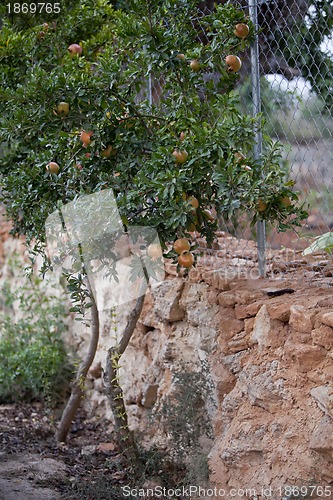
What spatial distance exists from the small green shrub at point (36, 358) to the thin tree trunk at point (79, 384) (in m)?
0.41

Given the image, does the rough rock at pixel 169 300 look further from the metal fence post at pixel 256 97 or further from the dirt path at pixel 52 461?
the dirt path at pixel 52 461

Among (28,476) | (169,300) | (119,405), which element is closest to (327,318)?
(169,300)

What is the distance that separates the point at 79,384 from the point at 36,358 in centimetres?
127

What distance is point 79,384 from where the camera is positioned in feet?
13.7

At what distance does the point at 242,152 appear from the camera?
311cm

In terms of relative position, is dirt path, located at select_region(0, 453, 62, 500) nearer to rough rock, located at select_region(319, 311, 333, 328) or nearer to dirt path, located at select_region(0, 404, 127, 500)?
dirt path, located at select_region(0, 404, 127, 500)

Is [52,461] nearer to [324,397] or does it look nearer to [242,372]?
[242,372]

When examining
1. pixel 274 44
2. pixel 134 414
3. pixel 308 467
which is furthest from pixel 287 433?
pixel 274 44

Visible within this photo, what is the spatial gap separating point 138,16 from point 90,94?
46cm

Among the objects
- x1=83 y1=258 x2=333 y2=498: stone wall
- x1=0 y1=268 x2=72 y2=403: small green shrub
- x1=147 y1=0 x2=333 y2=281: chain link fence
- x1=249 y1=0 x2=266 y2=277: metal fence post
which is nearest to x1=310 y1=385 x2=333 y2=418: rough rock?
x1=83 y1=258 x2=333 y2=498: stone wall

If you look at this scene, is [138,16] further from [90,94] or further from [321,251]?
[321,251]

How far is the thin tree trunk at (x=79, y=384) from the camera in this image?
166 inches

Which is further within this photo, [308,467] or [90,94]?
[90,94]

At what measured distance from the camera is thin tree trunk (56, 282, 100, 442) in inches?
166
